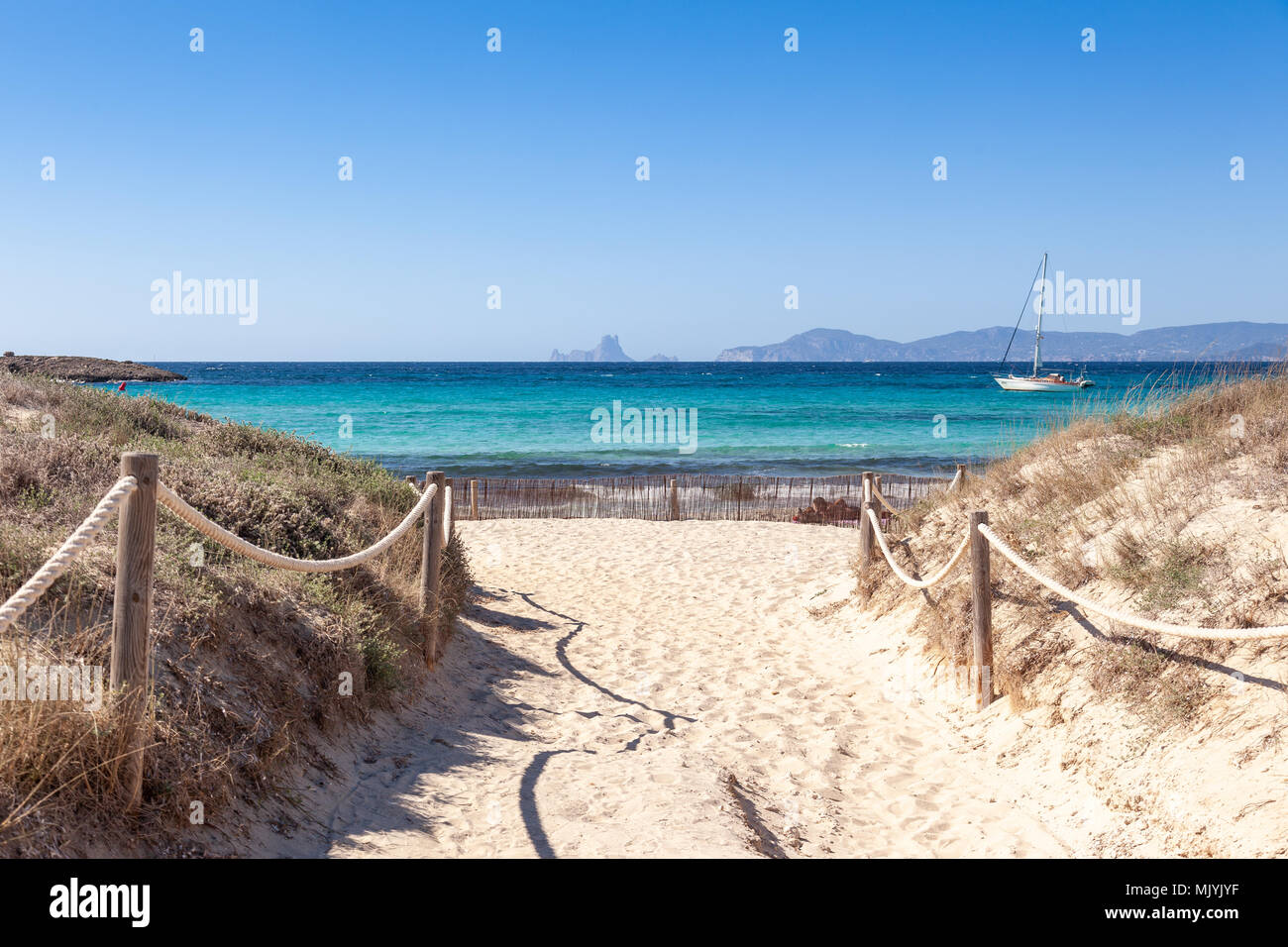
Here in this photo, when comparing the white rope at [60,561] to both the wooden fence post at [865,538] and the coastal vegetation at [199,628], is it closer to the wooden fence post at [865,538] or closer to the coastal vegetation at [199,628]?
the coastal vegetation at [199,628]

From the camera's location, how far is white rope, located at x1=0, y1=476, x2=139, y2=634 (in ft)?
8.36

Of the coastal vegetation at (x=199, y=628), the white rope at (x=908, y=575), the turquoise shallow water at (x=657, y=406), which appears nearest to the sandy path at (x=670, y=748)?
the coastal vegetation at (x=199, y=628)

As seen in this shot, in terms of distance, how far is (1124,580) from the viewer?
560 cm

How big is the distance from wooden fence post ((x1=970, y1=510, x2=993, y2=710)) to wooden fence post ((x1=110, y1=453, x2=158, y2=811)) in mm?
5269

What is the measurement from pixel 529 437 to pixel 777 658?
27.6 metres

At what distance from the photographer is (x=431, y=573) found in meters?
6.59

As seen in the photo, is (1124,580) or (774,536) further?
Answer: (774,536)

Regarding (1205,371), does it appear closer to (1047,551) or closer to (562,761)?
(1047,551)

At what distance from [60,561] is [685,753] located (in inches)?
154

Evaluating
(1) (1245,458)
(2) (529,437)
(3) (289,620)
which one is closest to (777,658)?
(1) (1245,458)

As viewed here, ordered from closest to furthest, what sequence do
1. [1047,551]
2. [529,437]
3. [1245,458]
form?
[1245,458]
[1047,551]
[529,437]
